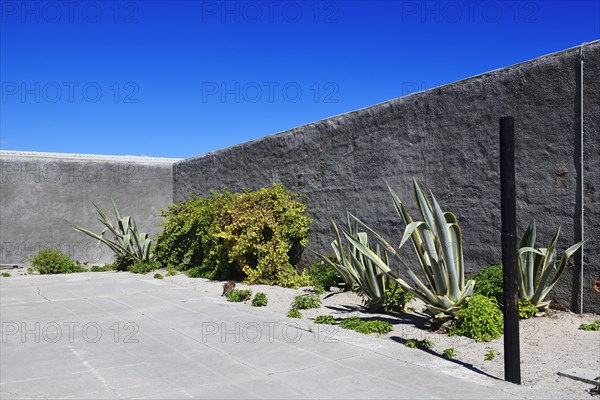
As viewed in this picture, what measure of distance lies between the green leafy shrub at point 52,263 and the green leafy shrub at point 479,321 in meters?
10.6

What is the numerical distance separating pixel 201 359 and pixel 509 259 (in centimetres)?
287

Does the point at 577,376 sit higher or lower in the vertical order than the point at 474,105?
lower

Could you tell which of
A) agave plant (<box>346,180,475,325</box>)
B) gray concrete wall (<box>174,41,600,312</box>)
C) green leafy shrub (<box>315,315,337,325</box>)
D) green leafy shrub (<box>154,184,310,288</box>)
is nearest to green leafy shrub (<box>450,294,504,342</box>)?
agave plant (<box>346,180,475,325</box>)

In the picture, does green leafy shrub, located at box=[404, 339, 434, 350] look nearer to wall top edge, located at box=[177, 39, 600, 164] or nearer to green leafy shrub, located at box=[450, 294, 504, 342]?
green leafy shrub, located at box=[450, 294, 504, 342]

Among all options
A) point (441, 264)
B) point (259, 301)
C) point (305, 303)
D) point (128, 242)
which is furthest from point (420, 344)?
point (128, 242)

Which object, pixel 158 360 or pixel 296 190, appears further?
pixel 296 190

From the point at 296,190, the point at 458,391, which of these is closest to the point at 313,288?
the point at 296,190

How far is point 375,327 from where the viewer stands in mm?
5922

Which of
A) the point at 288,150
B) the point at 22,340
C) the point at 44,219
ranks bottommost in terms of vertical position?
the point at 22,340

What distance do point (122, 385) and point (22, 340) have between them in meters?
2.37

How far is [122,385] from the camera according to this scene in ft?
14.0

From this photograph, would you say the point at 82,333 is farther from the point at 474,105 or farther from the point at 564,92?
the point at 564,92

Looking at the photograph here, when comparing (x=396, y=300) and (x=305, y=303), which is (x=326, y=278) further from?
(x=396, y=300)

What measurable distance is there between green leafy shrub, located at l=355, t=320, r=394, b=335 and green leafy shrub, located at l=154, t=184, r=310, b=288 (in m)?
3.38
